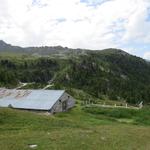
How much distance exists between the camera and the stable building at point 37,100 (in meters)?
65.2

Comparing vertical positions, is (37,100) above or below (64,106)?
above

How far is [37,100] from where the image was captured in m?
68.1

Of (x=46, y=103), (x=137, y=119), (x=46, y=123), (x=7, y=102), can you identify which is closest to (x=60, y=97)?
(x=46, y=103)

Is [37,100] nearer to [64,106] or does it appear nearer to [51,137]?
[64,106]

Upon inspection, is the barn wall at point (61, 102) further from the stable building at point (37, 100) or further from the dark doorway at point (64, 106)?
the dark doorway at point (64, 106)

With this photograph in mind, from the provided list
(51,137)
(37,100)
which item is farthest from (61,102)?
(51,137)

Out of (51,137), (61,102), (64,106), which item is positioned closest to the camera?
(51,137)

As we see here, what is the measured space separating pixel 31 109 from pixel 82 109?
1187 centimetres

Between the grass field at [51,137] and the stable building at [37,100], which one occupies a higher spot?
the stable building at [37,100]

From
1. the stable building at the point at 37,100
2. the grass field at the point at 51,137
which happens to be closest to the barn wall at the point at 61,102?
the stable building at the point at 37,100

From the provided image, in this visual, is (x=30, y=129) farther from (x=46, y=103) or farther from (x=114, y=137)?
(x=46, y=103)

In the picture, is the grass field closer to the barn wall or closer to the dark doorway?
the barn wall

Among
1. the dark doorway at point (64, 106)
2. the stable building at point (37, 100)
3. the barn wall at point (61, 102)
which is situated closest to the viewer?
the stable building at point (37, 100)

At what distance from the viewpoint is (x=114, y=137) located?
31281mm
